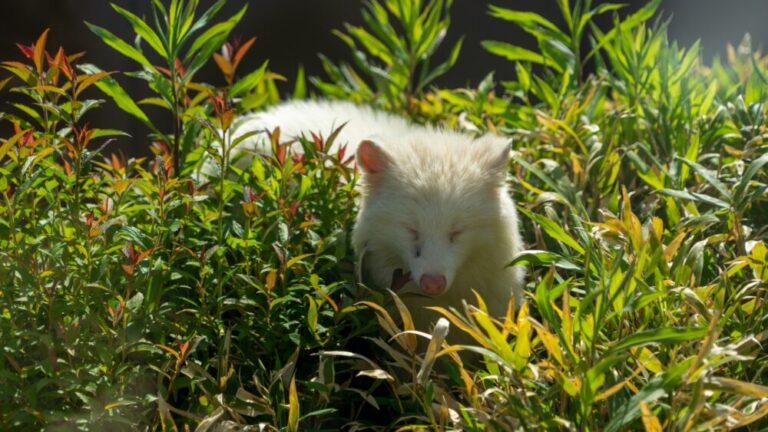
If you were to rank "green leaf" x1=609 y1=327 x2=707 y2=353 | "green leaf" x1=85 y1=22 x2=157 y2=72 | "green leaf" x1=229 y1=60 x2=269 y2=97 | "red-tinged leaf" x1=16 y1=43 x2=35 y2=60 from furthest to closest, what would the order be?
"green leaf" x1=229 y1=60 x2=269 y2=97 < "green leaf" x1=85 y1=22 x2=157 y2=72 < "red-tinged leaf" x1=16 y1=43 x2=35 y2=60 < "green leaf" x1=609 y1=327 x2=707 y2=353

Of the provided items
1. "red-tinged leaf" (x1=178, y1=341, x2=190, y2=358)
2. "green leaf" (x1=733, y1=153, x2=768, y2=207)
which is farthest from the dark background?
"red-tinged leaf" (x1=178, y1=341, x2=190, y2=358)

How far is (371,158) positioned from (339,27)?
393 centimetres

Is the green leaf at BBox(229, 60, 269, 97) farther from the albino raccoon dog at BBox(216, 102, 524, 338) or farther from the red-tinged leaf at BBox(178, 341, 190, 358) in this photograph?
the red-tinged leaf at BBox(178, 341, 190, 358)

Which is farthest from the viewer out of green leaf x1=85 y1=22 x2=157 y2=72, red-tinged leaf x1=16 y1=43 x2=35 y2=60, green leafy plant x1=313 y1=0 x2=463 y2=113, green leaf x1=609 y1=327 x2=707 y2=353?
green leafy plant x1=313 y1=0 x2=463 y2=113

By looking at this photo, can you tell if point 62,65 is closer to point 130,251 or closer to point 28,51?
point 28,51

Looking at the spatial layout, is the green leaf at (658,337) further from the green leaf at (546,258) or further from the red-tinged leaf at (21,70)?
the red-tinged leaf at (21,70)

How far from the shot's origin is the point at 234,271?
123 inches

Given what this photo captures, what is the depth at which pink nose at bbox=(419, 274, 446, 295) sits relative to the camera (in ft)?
10.6

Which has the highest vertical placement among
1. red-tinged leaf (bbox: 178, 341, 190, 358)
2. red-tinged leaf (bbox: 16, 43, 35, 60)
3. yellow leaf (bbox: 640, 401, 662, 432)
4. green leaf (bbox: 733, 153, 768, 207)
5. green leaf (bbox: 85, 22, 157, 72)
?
green leaf (bbox: 85, 22, 157, 72)

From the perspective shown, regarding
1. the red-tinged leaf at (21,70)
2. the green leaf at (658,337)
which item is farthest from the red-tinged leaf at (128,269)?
the green leaf at (658,337)

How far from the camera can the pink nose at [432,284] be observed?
324 centimetres

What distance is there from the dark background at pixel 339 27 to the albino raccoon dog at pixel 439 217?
263 centimetres

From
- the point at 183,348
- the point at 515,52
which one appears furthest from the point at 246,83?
the point at 515,52

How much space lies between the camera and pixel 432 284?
3238 mm
